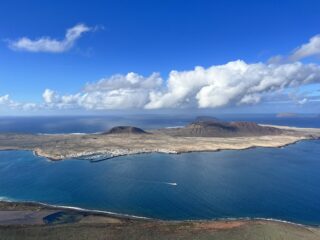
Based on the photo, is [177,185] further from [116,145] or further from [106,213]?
[116,145]

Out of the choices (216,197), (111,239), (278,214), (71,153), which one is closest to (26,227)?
(111,239)

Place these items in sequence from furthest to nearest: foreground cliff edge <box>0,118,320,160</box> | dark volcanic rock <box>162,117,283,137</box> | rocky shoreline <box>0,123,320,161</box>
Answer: dark volcanic rock <box>162,117,283,137</box> < foreground cliff edge <box>0,118,320,160</box> < rocky shoreline <box>0,123,320,161</box>

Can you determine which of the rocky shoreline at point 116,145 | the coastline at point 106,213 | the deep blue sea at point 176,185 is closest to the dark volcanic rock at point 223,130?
the rocky shoreline at point 116,145

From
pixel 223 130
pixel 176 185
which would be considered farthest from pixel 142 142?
pixel 176 185

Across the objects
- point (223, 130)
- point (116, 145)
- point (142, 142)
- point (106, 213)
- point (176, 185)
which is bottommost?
point (106, 213)

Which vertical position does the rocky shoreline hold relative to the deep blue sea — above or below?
above

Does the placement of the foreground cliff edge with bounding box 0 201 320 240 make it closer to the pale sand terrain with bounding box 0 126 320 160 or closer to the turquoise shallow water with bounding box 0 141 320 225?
the turquoise shallow water with bounding box 0 141 320 225

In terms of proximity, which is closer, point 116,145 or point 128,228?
point 128,228

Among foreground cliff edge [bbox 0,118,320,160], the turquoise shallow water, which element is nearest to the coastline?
the turquoise shallow water
